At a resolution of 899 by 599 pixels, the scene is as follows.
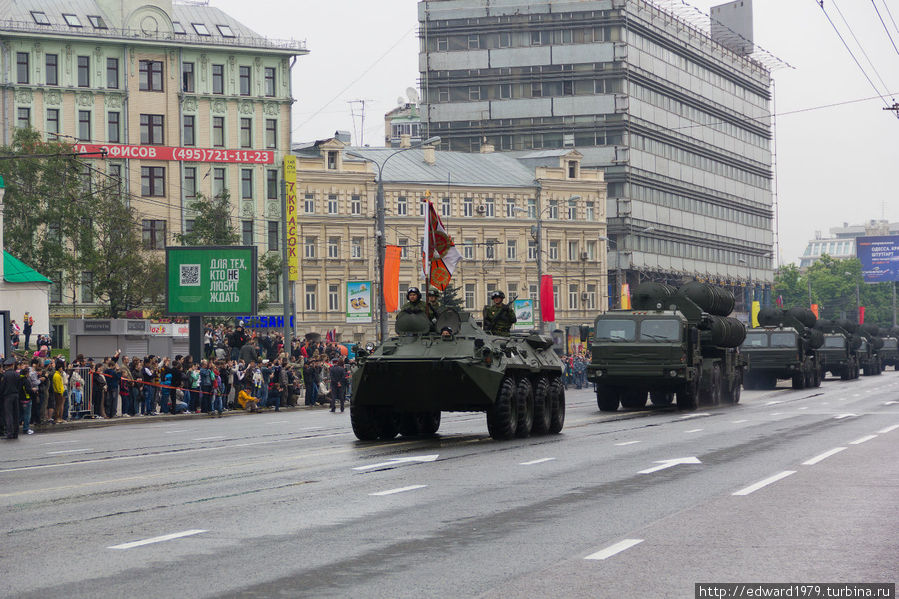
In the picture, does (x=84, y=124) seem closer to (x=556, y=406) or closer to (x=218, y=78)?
(x=218, y=78)

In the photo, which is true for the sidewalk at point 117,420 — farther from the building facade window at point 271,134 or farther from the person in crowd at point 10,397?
the building facade window at point 271,134

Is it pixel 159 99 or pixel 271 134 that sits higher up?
pixel 159 99

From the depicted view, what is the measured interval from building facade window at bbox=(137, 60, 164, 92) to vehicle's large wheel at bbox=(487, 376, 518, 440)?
198 ft

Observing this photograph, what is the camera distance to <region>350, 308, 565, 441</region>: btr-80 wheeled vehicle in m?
21.9

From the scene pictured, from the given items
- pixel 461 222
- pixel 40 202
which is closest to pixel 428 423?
pixel 40 202

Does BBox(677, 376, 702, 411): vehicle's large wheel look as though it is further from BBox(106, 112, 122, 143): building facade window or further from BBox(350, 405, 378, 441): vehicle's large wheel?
BBox(106, 112, 122, 143): building facade window

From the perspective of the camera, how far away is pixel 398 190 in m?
90.9

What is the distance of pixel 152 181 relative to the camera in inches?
3127

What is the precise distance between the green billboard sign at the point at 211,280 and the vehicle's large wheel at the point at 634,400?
12049 millimetres

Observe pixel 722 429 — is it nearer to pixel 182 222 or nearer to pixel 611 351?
pixel 611 351

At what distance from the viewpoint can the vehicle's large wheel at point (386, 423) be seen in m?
23.0

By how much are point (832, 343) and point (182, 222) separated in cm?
3673

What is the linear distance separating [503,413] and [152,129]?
60748 millimetres

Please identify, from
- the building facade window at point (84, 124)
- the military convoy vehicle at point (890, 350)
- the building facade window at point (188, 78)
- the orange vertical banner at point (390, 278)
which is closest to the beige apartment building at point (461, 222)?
the building facade window at point (188, 78)
